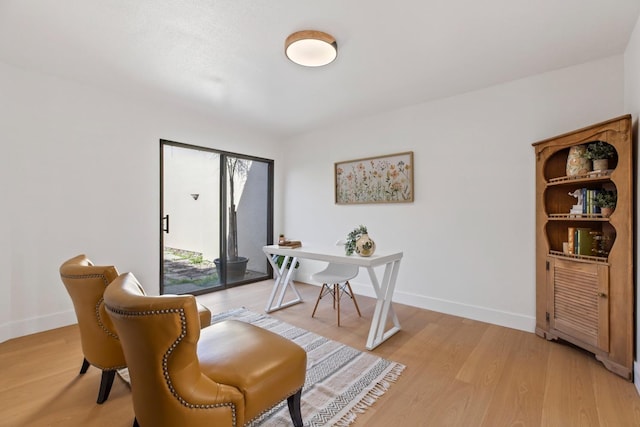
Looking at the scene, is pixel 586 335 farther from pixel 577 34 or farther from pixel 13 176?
pixel 13 176

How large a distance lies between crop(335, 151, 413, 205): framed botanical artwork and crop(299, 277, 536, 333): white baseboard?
3.86 feet

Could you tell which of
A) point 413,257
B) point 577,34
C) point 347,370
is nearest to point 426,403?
point 347,370

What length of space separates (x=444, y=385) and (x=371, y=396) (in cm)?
51

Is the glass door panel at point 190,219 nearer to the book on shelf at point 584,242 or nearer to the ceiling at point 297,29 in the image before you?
the ceiling at point 297,29

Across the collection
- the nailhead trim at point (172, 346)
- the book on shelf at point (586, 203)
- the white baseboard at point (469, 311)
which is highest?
the book on shelf at point (586, 203)

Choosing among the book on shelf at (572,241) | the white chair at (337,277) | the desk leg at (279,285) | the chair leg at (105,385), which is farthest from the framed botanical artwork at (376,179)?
the chair leg at (105,385)

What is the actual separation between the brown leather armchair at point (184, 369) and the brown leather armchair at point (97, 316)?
41 centimetres

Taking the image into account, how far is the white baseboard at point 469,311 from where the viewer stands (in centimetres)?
276

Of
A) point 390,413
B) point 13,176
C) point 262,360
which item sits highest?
point 13,176

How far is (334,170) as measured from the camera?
13.9 ft

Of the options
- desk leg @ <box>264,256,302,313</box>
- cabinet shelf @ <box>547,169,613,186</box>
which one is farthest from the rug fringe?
cabinet shelf @ <box>547,169,613,186</box>

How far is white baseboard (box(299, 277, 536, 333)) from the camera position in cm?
276

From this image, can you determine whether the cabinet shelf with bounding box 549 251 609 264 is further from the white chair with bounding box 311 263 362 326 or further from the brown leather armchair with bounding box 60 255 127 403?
the brown leather armchair with bounding box 60 255 127 403

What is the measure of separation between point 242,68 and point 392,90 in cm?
153
